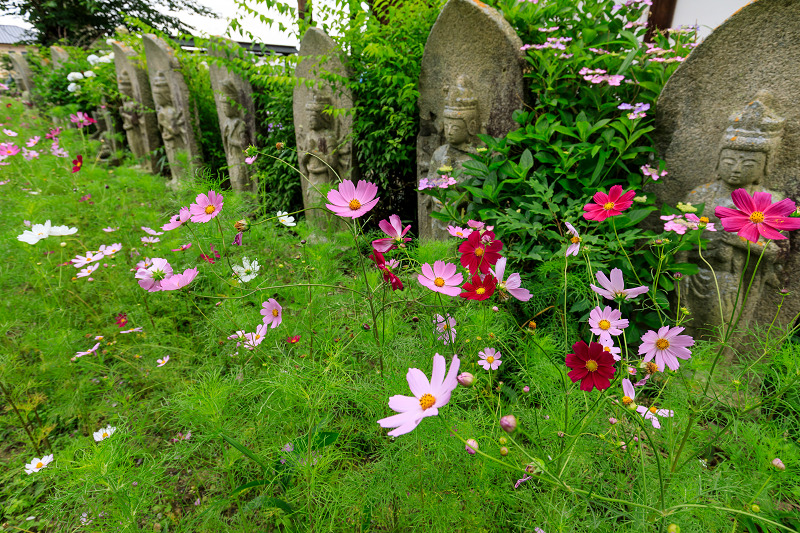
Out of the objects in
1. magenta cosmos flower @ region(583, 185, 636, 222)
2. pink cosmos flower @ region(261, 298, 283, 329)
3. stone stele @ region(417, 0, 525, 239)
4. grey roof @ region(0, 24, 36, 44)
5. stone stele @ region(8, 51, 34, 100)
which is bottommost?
pink cosmos flower @ region(261, 298, 283, 329)

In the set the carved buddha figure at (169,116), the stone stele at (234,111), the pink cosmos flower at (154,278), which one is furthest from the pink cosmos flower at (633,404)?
the carved buddha figure at (169,116)

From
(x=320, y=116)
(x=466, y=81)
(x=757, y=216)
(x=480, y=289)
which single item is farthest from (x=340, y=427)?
(x=320, y=116)

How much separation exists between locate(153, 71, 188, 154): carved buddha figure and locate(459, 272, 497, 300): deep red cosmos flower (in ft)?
14.2

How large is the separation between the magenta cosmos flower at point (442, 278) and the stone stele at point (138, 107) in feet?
16.9

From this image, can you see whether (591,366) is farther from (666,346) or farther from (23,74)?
(23,74)

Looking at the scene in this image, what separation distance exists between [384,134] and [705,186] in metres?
1.87

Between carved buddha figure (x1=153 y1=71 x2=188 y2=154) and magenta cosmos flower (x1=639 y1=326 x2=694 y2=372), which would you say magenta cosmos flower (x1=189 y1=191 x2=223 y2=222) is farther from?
carved buddha figure (x1=153 y1=71 x2=188 y2=154)

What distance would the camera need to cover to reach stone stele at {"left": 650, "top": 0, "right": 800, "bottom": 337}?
151 cm

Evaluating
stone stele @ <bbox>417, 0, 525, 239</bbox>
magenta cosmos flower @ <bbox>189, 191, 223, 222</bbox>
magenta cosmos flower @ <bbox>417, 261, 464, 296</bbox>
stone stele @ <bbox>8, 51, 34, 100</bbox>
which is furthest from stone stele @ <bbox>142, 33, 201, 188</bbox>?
stone stele @ <bbox>8, 51, 34, 100</bbox>

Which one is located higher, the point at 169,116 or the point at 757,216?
the point at 169,116

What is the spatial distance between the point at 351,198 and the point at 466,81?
1748 millimetres

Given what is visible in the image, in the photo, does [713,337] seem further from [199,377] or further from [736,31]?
[199,377]


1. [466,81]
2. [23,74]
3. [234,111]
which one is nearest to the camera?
[466,81]

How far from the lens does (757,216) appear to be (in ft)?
2.38
